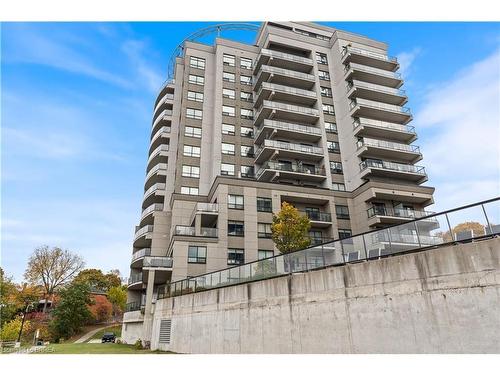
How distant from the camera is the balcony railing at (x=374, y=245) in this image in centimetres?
999

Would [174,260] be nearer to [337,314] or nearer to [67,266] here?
[337,314]

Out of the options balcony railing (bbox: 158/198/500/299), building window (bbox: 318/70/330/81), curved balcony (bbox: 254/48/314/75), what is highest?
curved balcony (bbox: 254/48/314/75)

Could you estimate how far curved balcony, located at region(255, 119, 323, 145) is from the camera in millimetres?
41531

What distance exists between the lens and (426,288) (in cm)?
974

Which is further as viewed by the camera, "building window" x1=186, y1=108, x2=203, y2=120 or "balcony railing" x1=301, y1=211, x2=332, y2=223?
"building window" x1=186, y1=108, x2=203, y2=120

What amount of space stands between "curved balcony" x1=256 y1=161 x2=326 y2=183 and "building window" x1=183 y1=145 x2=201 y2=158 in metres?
8.42

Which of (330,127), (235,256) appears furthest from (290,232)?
(330,127)

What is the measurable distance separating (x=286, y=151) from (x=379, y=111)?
50.7 feet

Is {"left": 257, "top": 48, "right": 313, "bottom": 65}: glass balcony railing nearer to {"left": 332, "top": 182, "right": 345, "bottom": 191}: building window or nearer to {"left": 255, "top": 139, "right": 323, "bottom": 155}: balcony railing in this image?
{"left": 255, "top": 139, "right": 323, "bottom": 155}: balcony railing

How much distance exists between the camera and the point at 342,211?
3825 cm

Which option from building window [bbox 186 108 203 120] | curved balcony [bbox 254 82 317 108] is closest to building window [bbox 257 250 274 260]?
building window [bbox 186 108 203 120]

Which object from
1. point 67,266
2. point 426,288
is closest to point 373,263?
point 426,288

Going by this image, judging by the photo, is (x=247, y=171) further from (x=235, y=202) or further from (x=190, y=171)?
(x=235, y=202)

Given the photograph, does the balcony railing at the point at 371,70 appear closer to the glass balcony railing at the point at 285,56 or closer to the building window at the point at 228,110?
the glass balcony railing at the point at 285,56
